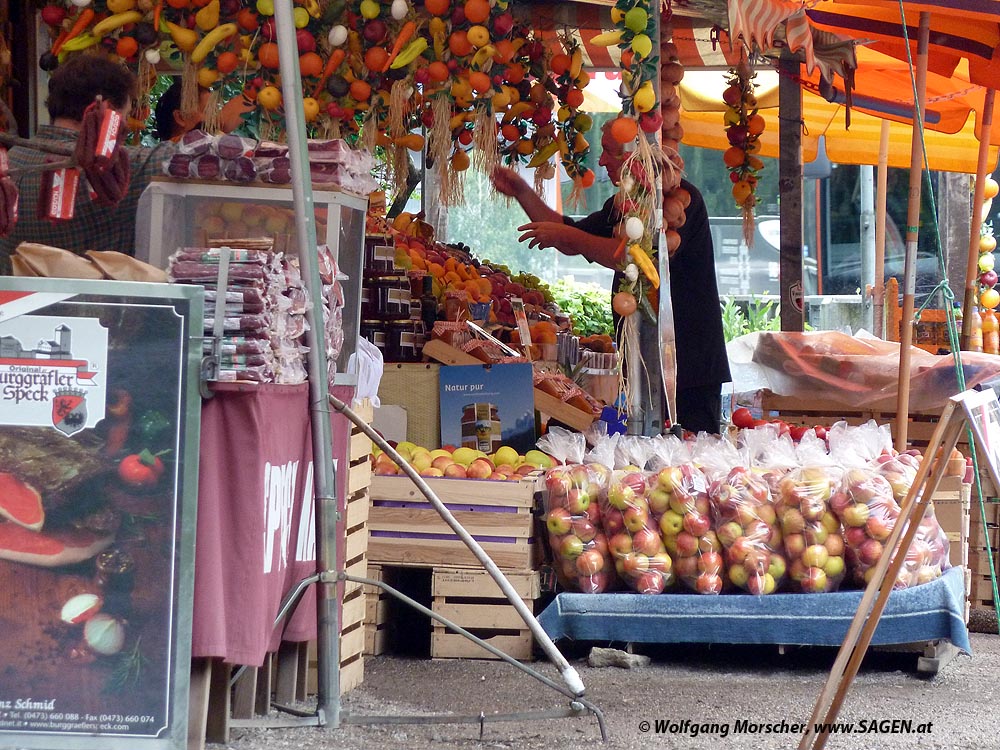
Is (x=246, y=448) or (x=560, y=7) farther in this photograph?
(x=560, y=7)

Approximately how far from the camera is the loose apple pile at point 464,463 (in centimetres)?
481

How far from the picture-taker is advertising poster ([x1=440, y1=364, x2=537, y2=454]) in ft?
18.4

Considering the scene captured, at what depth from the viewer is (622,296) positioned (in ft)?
16.1

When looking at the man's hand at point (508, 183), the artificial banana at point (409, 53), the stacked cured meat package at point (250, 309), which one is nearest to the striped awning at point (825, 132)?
the man's hand at point (508, 183)

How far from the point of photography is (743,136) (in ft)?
23.7

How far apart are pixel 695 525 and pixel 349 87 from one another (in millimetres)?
2379

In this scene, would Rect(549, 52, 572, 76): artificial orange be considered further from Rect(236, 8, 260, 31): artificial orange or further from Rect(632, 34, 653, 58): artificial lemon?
Rect(236, 8, 260, 31): artificial orange

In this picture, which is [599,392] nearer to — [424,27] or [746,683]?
[424,27]

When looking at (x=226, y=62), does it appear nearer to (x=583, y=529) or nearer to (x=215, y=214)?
(x=215, y=214)

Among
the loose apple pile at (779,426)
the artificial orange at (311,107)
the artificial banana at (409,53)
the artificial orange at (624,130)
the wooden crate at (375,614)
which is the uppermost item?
the artificial banana at (409,53)

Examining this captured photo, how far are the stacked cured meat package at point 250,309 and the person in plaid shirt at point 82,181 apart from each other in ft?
2.68

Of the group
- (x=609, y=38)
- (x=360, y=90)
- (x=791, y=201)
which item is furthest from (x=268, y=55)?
(x=791, y=201)

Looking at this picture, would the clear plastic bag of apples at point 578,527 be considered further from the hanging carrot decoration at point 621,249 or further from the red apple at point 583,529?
the hanging carrot decoration at point 621,249

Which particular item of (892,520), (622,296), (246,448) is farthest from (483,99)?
(246,448)
